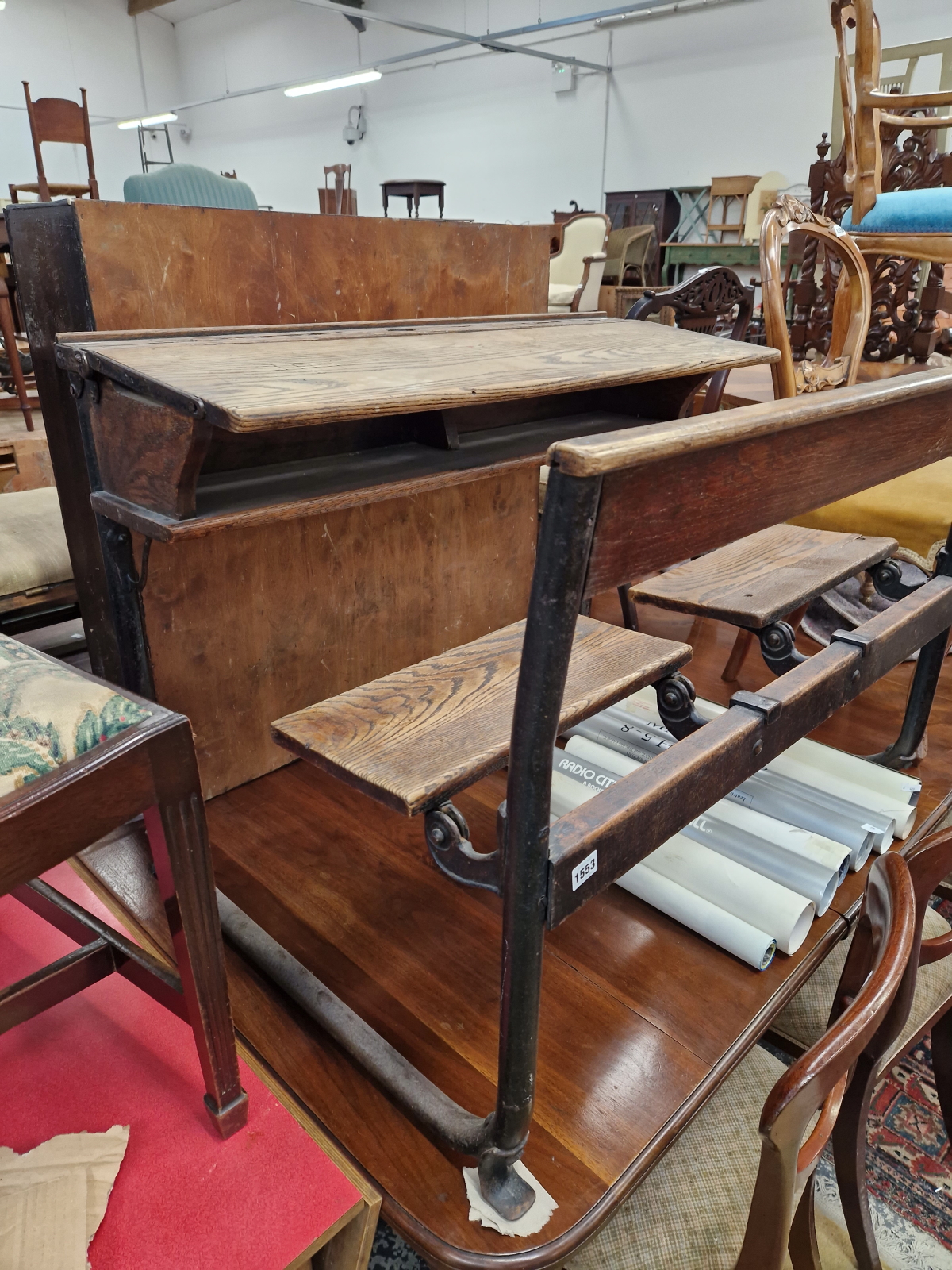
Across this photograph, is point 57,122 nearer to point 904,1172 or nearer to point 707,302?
point 707,302

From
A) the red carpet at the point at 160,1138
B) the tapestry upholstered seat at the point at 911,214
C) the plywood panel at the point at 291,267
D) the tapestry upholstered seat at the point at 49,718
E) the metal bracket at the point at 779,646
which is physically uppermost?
the tapestry upholstered seat at the point at 911,214

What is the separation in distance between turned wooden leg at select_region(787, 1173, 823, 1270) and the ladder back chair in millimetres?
297

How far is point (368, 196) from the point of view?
13258mm

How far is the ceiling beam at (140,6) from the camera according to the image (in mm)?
12992

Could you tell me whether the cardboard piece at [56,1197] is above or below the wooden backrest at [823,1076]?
below

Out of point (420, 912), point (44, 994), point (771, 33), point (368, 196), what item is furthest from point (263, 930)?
point (368, 196)

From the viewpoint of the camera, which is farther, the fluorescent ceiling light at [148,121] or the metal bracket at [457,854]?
the fluorescent ceiling light at [148,121]

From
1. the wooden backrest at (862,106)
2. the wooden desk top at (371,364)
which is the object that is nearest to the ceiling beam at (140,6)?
the wooden backrest at (862,106)

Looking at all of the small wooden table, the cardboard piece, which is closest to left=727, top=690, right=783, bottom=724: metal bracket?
the cardboard piece

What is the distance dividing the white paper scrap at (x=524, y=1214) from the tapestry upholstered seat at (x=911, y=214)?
256 centimetres

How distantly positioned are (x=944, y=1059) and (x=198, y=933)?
104cm

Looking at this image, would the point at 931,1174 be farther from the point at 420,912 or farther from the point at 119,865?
the point at 119,865

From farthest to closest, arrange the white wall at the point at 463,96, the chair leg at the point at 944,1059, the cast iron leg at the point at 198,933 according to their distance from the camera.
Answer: the white wall at the point at 463,96
the chair leg at the point at 944,1059
the cast iron leg at the point at 198,933

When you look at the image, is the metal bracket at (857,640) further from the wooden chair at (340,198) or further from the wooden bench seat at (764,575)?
the wooden chair at (340,198)
